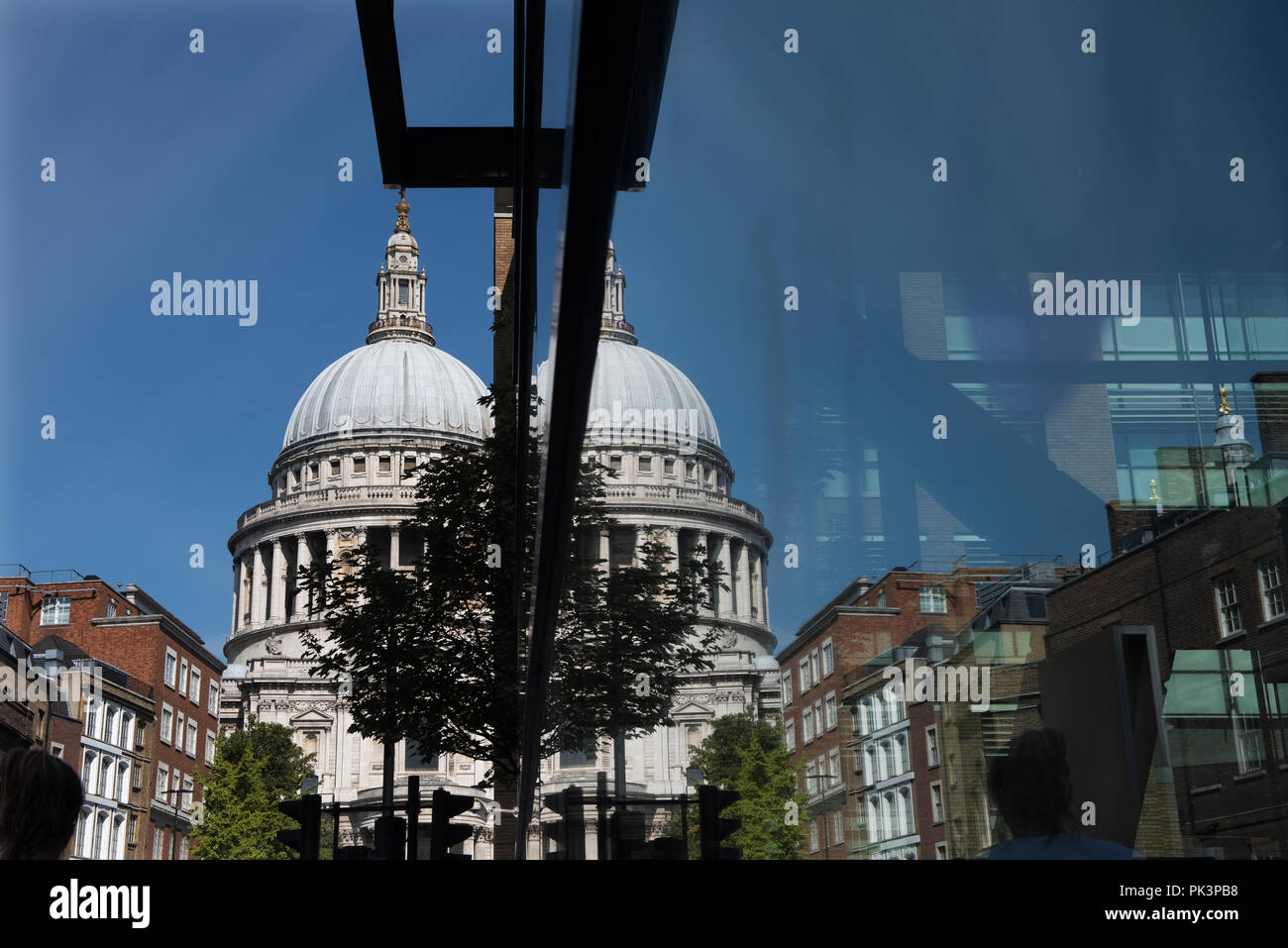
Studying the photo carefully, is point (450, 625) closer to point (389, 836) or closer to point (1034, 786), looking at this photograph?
point (389, 836)

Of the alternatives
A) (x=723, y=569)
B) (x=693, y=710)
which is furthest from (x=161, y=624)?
(x=723, y=569)

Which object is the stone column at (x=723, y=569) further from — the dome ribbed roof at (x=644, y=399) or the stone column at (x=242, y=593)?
the stone column at (x=242, y=593)

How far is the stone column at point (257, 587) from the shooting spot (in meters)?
68.9

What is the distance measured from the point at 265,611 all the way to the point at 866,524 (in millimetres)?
70391

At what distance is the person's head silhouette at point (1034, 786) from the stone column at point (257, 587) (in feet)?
229

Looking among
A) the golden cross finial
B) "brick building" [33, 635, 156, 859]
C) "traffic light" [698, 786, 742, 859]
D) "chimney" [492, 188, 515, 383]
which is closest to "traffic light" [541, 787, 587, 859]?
"traffic light" [698, 786, 742, 859]

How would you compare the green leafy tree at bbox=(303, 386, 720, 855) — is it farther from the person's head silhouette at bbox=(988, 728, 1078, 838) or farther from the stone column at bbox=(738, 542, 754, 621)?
the person's head silhouette at bbox=(988, 728, 1078, 838)

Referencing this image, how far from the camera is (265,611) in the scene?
68.9m

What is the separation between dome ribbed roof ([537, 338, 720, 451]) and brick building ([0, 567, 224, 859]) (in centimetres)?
4731

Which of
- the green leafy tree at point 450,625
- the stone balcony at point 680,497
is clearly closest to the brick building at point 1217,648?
the stone balcony at point 680,497

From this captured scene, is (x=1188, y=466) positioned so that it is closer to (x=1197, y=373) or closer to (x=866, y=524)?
(x=1197, y=373)

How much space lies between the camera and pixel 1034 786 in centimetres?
138

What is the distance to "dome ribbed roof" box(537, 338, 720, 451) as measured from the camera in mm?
1663
